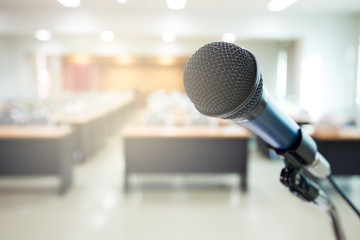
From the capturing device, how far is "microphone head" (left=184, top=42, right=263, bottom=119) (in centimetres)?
42

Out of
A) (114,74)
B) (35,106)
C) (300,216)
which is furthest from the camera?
(114,74)

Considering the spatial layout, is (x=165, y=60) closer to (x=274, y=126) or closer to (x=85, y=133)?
(x=85, y=133)

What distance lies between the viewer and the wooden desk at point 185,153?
150 inches

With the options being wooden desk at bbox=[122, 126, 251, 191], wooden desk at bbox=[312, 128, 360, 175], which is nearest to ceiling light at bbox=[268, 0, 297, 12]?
wooden desk at bbox=[312, 128, 360, 175]

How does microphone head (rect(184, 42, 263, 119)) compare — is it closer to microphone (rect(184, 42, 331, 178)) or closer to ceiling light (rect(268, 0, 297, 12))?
microphone (rect(184, 42, 331, 178))

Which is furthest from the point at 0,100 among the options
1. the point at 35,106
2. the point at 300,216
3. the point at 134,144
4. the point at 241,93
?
the point at 241,93

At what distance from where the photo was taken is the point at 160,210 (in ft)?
10.5

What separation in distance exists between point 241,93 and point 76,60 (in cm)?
1757

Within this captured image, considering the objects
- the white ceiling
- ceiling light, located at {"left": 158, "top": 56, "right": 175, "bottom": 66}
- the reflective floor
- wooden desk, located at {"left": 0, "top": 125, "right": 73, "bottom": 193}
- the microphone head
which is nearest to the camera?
the microphone head

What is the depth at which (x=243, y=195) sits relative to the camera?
12.1 ft

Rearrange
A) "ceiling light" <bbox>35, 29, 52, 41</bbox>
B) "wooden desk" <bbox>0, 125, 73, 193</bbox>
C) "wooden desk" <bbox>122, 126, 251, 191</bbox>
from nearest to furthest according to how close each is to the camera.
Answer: "wooden desk" <bbox>0, 125, 73, 193</bbox>, "wooden desk" <bbox>122, 126, 251, 191</bbox>, "ceiling light" <bbox>35, 29, 52, 41</bbox>

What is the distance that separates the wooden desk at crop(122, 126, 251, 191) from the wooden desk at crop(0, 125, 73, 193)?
0.89 metres

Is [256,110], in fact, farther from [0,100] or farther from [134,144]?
[0,100]

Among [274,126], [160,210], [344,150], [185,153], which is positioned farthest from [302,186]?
[344,150]
